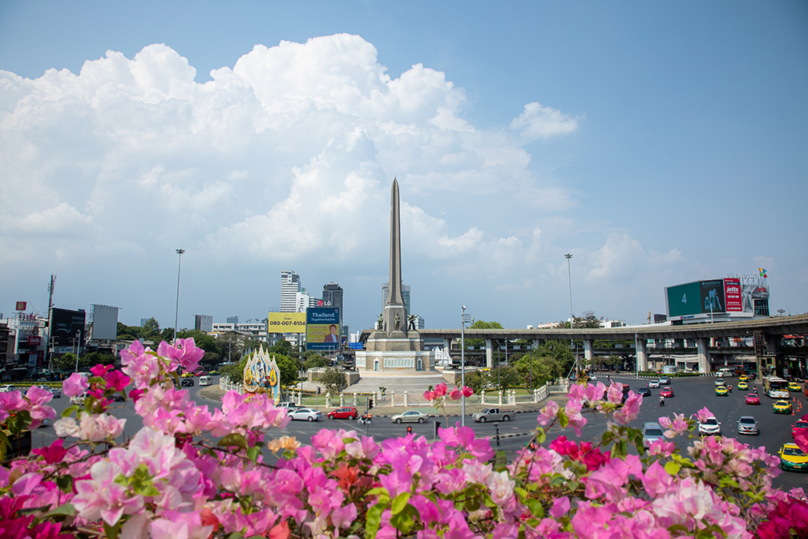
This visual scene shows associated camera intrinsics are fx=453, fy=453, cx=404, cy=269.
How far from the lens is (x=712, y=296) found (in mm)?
69438

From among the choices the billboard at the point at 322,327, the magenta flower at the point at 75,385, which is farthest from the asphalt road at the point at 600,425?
the billboard at the point at 322,327

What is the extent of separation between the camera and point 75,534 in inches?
76.9

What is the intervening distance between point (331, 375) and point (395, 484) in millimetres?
38484

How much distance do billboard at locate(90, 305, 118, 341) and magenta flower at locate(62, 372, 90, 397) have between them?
80.9 metres

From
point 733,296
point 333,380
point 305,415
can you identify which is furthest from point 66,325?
point 733,296

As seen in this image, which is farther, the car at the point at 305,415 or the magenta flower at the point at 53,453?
the car at the point at 305,415

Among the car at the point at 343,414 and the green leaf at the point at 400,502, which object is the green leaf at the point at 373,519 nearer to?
the green leaf at the point at 400,502

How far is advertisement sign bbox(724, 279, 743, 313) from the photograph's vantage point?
2702 inches

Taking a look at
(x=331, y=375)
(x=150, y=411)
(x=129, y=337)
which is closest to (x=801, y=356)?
(x=331, y=375)

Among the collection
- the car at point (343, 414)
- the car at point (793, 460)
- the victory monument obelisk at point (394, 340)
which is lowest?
the car at point (343, 414)

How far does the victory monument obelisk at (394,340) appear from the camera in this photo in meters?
47.6

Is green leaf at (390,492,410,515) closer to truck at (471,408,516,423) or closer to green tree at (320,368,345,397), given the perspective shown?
truck at (471,408,516,423)

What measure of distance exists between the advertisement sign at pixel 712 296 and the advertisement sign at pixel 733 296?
644mm

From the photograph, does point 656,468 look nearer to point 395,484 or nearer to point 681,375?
point 395,484
